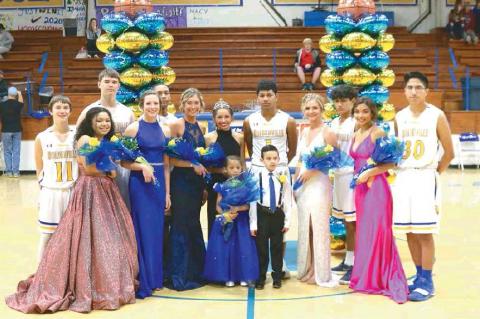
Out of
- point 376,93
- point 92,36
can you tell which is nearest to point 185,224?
point 376,93

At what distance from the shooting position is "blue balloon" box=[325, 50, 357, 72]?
7.57 m

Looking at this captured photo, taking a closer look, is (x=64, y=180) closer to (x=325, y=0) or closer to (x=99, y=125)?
(x=99, y=125)

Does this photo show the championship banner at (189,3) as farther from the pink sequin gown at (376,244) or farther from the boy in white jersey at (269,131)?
the pink sequin gown at (376,244)

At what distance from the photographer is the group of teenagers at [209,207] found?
5.74 meters

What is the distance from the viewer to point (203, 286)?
636cm

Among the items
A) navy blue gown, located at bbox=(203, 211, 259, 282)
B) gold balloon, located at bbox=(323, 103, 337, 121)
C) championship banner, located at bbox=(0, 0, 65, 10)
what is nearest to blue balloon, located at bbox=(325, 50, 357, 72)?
gold balloon, located at bbox=(323, 103, 337, 121)

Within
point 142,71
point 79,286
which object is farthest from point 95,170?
point 142,71

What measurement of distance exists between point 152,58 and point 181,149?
199 cm

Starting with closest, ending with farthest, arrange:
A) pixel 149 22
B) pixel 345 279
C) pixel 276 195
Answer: pixel 276 195 → pixel 345 279 → pixel 149 22

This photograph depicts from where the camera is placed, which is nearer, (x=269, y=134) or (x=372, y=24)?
(x=269, y=134)

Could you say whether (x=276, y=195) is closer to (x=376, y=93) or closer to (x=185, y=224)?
(x=185, y=224)

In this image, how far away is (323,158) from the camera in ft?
20.3

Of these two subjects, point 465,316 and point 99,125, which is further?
point 99,125

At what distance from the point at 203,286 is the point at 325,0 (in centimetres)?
1333
